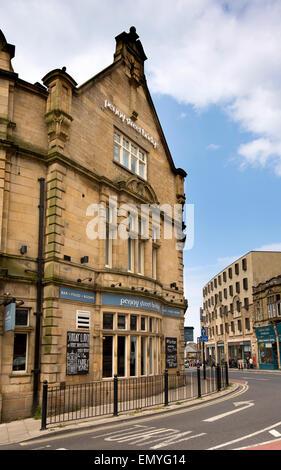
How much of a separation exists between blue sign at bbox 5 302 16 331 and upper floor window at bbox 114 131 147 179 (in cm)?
957

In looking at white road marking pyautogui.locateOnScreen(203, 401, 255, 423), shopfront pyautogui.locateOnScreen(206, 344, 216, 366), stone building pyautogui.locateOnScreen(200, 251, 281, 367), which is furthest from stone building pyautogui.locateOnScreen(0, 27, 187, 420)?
shopfront pyautogui.locateOnScreen(206, 344, 216, 366)

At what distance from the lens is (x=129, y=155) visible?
827 inches

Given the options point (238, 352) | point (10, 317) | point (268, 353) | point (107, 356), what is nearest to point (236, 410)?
point (107, 356)

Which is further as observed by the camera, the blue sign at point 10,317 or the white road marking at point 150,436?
the blue sign at point 10,317

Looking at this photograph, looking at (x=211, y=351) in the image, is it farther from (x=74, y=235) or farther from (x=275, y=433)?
(x=275, y=433)

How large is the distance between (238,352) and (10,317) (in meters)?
52.3

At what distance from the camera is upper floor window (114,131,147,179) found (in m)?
20.1

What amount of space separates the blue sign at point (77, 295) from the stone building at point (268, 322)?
35.0m

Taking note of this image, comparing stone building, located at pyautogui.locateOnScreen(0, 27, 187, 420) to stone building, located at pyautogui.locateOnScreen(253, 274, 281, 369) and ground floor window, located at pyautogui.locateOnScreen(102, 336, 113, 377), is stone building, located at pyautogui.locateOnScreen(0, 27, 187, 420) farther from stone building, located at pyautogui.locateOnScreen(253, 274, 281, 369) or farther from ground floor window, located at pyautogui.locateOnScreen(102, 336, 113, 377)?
stone building, located at pyautogui.locateOnScreen(253, 274, 281, 369)

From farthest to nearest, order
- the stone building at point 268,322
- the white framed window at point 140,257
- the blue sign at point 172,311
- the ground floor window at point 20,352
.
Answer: the stone building at point 268,322 → the blue sign at point 172,311 → the white framed window at point 140,257 → the ground floor window at point 20,352

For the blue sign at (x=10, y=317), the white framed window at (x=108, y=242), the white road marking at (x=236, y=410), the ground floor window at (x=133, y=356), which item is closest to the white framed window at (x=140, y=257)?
the white framed window at (x=108, y=242)

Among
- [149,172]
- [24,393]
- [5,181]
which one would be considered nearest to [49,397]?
[24,393]

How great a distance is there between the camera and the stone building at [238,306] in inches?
2180

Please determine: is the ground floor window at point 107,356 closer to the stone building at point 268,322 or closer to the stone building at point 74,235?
the stone building at point 74,235
